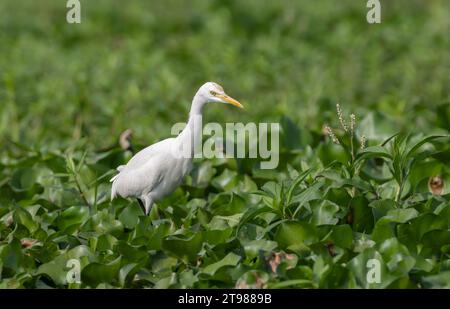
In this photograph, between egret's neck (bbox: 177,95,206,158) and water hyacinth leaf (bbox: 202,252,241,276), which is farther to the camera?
egret's neck (bbox: 177,95,206,158)

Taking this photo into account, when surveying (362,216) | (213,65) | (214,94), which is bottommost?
(362,216)

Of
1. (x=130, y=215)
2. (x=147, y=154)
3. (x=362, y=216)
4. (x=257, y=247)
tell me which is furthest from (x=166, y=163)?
(x=362, y=216)

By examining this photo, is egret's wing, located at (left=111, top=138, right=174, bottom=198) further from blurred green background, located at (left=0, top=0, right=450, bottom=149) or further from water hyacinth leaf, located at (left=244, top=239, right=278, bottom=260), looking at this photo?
blurred green background, located at (left=0, top=0, right=450, bottom=149)

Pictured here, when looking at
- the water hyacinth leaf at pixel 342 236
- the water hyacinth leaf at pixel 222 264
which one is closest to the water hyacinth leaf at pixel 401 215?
the water hyacinth leaf at pixel 342 236

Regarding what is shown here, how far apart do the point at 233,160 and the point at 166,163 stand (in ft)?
3.26

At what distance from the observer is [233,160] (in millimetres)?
6445

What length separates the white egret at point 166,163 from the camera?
5500 mm

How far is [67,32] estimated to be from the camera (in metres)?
12.0

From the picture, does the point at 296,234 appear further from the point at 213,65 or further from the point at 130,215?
the point at 213,65

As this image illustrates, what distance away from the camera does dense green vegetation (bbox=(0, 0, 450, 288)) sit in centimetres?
480

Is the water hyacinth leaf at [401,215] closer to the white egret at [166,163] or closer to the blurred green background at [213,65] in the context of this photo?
the white egret at [166,163]

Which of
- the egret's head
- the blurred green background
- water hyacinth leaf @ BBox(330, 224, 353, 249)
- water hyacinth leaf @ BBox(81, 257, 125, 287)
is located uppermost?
the blurred green background

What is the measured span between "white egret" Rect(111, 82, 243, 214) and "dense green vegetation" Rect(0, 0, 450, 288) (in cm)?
12

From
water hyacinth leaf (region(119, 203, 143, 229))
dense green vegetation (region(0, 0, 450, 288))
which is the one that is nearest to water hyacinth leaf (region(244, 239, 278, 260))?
dense green vegetation (region(0, 0, 450, 288))
